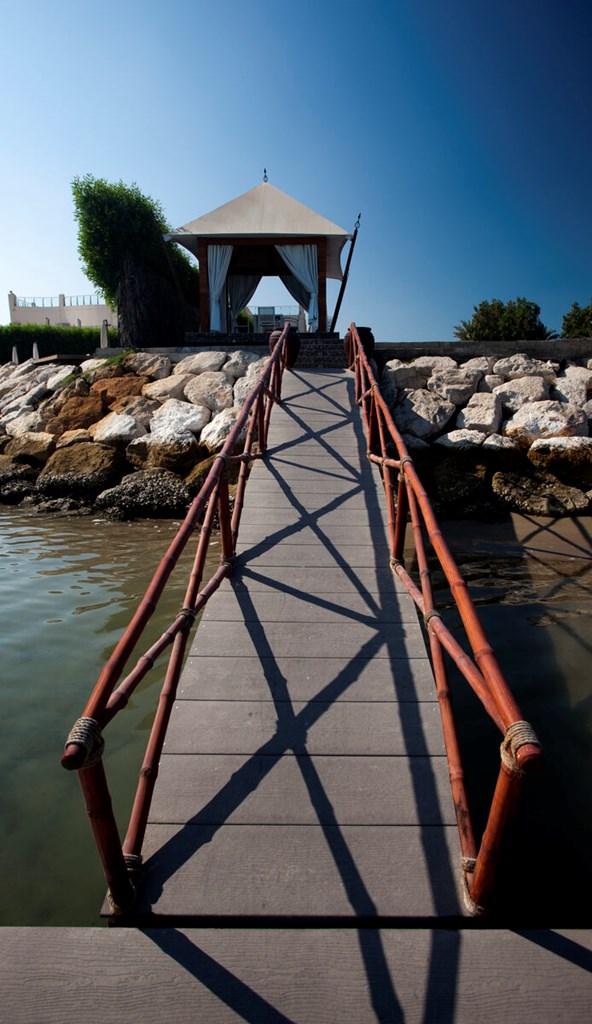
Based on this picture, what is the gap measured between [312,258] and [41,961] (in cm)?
1457

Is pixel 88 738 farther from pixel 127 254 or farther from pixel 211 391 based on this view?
pixel 127 254

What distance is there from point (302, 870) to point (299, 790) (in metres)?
0.28

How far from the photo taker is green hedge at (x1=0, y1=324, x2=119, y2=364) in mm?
21906

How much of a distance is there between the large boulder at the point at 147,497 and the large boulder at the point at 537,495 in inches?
175

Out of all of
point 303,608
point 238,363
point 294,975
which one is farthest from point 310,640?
point 238,363

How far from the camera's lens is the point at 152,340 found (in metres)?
14.6

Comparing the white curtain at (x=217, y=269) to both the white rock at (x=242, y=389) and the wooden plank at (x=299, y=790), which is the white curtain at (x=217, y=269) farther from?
the wooden plank at (x=299, y=790)

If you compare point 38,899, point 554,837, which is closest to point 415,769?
point 554,837

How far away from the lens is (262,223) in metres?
13.7

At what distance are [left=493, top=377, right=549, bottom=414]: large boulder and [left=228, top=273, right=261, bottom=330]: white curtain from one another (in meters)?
11.0

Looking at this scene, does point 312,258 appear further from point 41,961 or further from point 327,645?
point 41,961

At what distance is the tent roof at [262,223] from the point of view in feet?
43.9

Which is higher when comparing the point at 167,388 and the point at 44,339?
the point at 44,339

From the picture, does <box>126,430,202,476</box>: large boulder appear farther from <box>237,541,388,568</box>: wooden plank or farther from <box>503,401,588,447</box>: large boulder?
<box>237,541,388,568</box>: wooden plank
